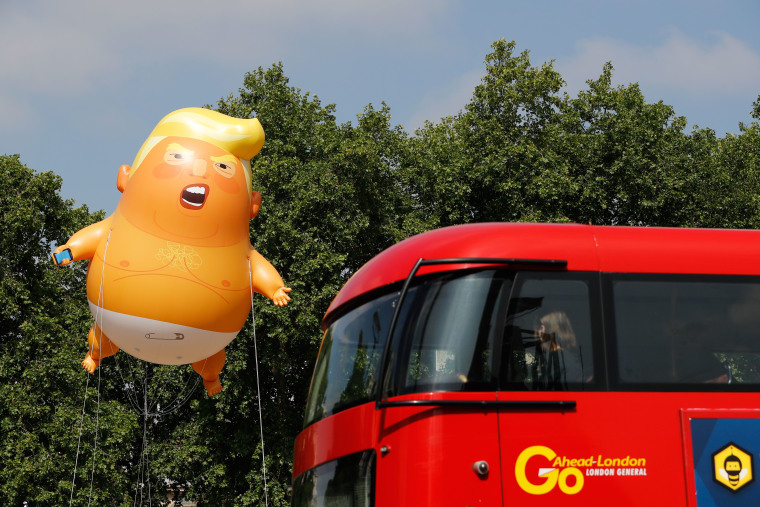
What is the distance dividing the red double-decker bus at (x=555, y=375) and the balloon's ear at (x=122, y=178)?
6051 mm

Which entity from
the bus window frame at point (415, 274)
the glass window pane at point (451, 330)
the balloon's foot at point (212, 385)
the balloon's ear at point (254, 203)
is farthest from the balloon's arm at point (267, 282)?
the glass window pane at point (451, 330)

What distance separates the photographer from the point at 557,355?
722 cm

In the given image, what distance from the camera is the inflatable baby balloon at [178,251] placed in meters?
11.5

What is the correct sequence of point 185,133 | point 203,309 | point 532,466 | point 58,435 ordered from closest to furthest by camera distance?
point 532,466 → point 203,309 → point 185,133 → point 58,435

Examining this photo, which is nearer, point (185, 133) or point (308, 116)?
point (185, 133)

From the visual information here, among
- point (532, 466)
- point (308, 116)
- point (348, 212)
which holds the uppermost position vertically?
point (308, 116)

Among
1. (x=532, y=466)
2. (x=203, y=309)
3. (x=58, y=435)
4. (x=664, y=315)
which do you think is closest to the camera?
(x=532, y=466)

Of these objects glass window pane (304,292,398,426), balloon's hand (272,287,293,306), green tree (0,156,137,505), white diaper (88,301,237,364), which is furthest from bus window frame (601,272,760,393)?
green tree (0,156,137,505)

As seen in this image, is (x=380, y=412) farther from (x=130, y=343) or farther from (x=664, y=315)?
(x=130, y=343)

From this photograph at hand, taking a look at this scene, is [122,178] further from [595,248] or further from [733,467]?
[733,467]

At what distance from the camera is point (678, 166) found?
2747cm

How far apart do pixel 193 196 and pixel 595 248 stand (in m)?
6.10

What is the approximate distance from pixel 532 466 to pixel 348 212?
1971cm

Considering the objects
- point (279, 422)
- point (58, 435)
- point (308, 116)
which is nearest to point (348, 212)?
point (308, 116)
